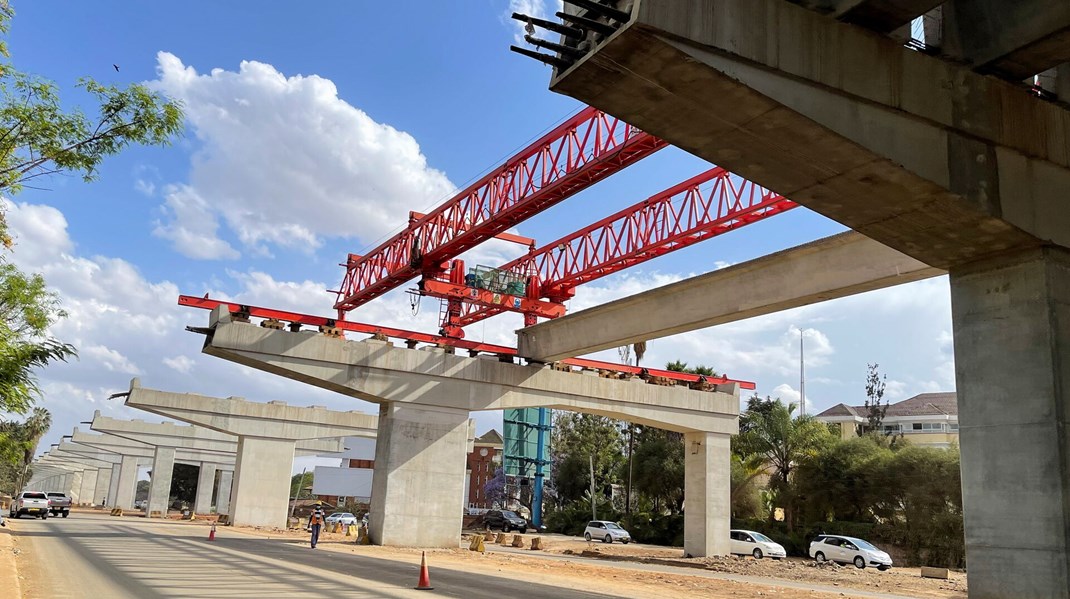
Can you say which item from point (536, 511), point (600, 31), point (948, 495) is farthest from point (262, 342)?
point (536, 511)

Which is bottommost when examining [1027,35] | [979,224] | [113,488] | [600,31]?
[113,488]

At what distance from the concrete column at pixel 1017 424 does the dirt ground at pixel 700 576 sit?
28.6ft

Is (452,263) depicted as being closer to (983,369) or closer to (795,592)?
(795,592)

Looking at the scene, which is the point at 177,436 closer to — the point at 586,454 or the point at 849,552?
the point at 586,454

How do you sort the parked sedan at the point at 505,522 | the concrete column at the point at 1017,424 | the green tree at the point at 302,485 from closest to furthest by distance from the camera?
the concrete column at the point at 1017,424 → the parked sedan at the point at 505,522 → the green tree at the point at 302,485

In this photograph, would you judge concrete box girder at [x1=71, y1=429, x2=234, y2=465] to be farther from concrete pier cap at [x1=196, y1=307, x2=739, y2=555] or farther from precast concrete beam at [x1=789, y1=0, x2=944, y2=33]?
precast concrete beam at [x1=789, y1=0, x2=944, y2=33]

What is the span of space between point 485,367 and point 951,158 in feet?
73.5

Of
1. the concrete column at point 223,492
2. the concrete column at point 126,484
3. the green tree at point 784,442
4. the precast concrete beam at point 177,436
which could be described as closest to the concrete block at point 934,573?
the green tree at point 784,442

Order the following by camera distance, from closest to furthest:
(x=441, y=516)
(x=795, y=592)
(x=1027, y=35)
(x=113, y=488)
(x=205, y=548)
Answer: (x=1027, y=35) < (x=795, y=592) < (x=205, y=548) < (x=441, y=516) < (x=113, y=488)

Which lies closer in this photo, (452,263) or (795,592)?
(795,592)

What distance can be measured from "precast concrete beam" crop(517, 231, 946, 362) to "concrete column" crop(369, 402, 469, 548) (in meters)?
4.72

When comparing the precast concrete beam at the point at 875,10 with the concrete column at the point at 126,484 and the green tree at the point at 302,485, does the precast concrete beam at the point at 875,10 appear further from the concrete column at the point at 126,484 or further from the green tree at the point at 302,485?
the green tree at the point at 302,485

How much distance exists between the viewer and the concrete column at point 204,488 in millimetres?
71969

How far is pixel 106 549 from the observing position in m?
23.4
